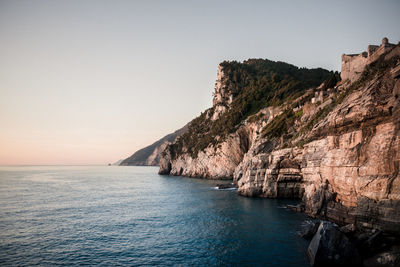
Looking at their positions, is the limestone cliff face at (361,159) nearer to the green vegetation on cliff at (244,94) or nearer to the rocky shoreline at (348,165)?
the rocky shoreline at (348,165)

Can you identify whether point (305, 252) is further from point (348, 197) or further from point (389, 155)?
point (389, 155)

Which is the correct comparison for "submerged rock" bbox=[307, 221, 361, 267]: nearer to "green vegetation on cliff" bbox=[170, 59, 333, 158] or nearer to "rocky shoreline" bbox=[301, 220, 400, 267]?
"rocky shoreline" bbox=[301, 220, 400, 267]

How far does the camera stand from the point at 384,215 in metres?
19.8

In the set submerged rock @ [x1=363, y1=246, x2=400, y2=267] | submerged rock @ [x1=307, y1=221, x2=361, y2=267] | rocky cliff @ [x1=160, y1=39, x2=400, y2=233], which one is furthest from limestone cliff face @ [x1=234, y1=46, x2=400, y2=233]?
submerged rock @ [x1=307, y1=221, x2=361, y2=267]

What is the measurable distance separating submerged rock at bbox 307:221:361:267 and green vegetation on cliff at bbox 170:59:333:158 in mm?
57137

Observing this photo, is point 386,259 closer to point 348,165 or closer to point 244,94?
point 348,165

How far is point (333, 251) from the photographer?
57.5 feet

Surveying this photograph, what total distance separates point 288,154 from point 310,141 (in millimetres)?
6348

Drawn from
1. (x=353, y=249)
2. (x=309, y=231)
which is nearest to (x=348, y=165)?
(x=309, y=231)

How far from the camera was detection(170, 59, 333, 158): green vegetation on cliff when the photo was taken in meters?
87.7

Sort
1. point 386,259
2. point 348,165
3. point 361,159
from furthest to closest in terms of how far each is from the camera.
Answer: point 348,165, point 361,159, point 386,259

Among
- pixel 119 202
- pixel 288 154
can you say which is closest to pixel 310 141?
pixel 288 154

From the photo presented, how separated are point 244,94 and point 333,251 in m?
91.9

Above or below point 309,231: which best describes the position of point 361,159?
above
